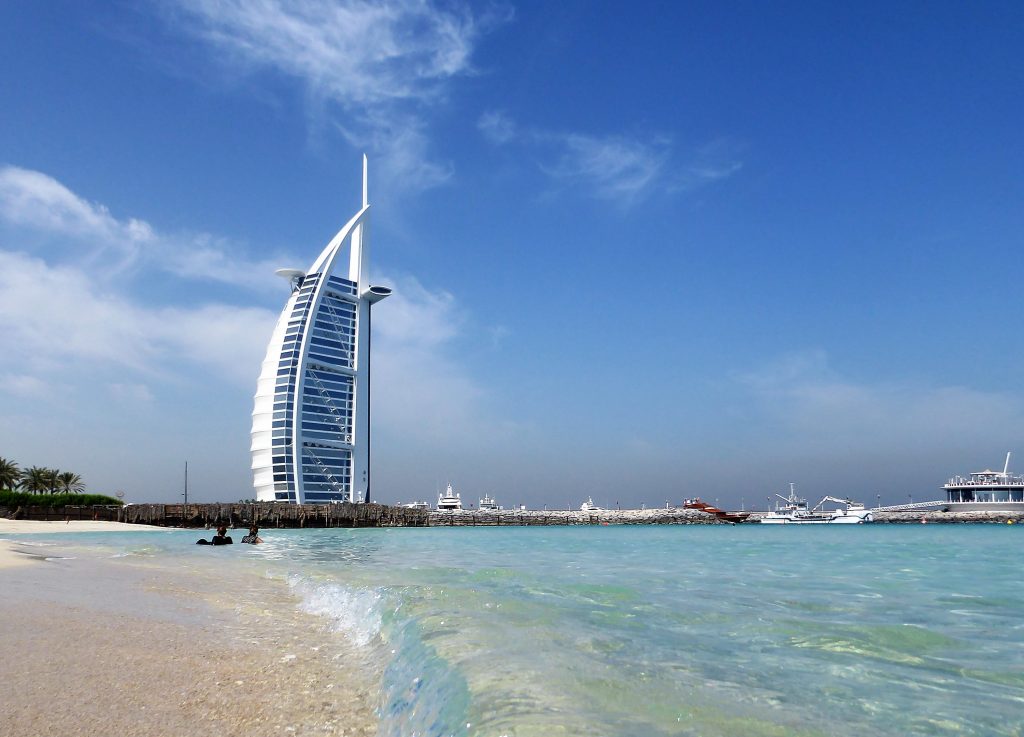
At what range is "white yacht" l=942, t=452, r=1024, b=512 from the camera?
408 ft

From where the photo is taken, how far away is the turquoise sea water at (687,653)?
5.25 metres

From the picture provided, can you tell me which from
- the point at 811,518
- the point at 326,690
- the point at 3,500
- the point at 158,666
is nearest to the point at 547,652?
the point at 326,690

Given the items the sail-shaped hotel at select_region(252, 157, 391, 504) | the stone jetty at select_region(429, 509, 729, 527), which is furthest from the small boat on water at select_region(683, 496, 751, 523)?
the sail-shaped hotel at select_region(252, 157, 391, 504)

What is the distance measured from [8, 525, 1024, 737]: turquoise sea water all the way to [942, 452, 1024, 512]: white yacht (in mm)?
130885

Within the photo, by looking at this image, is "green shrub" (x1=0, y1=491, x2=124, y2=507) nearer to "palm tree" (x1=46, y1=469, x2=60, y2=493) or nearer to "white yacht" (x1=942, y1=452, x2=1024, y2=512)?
"palm tree" (x1=46, y1=469, x2=60, y2=493)

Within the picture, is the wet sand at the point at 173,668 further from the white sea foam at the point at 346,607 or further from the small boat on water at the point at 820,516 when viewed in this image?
the small boat on water at the point at 820,516

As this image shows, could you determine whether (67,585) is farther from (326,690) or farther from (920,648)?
(920,648)

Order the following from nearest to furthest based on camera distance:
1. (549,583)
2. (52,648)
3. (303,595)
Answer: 1. (52,648)
2. (303,595)
3. (549,583)

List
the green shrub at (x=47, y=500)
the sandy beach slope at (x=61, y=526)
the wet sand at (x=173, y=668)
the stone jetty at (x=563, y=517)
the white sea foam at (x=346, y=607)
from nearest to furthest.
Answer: the wet sand at (x=173, y=668)
the white sea foam at (x=346, y=607)
the sandy beach slope at (x=61, y=526)
the green shrub at (x=47, y=500)
the stone jetty at (x=563, y=517)

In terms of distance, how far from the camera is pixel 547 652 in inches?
294

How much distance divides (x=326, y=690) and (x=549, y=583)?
900 cm

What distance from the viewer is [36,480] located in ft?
306

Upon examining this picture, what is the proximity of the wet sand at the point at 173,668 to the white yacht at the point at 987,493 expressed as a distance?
14179 cm

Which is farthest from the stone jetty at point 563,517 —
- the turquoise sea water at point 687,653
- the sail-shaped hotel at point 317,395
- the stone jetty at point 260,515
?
the turquoise sea water at point 687,653
